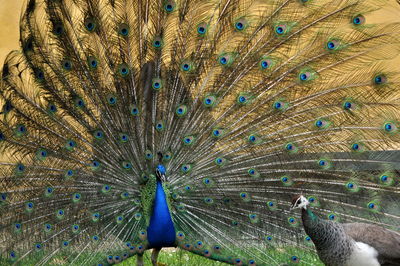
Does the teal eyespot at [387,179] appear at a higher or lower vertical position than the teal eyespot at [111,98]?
lower

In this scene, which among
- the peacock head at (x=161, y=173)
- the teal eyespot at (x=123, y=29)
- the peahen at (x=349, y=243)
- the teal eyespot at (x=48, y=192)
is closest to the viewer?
the peahen at (x=349, y=243)

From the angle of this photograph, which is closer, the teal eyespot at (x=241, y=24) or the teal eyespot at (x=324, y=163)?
the teal eyespot at (x=241, y=24)

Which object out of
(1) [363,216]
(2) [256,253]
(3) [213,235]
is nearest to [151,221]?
(3) [213,235]

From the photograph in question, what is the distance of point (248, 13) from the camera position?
3980 mm

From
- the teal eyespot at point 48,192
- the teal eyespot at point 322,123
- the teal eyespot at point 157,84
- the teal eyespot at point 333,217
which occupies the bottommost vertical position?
the teal eyespot at point 333,217

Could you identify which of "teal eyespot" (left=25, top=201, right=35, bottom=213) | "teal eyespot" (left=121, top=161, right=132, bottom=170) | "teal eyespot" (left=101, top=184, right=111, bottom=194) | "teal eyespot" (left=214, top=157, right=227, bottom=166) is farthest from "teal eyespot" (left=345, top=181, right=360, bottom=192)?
"teal eyespot" (left=25, top=201, right=35, bottom=213)

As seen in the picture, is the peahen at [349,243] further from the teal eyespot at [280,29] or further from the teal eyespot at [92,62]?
the teal eyespot at [92,62]

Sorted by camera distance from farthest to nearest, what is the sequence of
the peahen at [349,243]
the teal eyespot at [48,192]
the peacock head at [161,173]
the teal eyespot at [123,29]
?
the teal eyespot at [48,192] < the teal eyespot at [123,29] < the peacock head at [161,173] < the peahen at [349,243]

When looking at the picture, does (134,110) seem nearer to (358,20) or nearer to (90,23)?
(90,23)

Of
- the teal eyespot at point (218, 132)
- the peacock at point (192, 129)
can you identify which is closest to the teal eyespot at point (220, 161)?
the peacock at point (192, 129)

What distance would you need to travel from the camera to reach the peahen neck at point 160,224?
4035 mm

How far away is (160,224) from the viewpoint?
4.07m

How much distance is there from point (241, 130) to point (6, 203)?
1.45 metres

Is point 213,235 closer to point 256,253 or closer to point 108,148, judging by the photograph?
point 256,253
